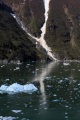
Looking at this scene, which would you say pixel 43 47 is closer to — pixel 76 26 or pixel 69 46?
pixel 69 46

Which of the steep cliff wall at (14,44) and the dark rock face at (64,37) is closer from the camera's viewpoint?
the steep cliff wall at (14,44)

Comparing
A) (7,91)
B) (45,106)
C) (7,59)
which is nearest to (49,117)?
(45,106)

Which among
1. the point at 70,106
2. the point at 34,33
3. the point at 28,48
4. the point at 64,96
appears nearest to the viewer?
the point at 70,106

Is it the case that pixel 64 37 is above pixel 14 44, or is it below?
above

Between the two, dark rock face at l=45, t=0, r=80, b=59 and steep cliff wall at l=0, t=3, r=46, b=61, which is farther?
dark rock face at l=45, t=0, r=80, b=59

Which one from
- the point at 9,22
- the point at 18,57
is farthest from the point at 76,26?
the point at 18,57

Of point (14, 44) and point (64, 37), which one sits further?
point (64, 37)

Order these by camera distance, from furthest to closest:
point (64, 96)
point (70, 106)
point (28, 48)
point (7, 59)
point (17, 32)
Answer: point (17, 32), point (28, 48), point (7, 59), point (64, 96), point (70, 106)

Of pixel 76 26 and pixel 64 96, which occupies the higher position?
pixel 76 26

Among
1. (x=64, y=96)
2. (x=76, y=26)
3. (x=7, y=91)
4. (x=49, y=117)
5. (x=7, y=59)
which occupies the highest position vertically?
(x=76, y=26)

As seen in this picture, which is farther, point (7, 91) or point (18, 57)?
point (18, 57)
